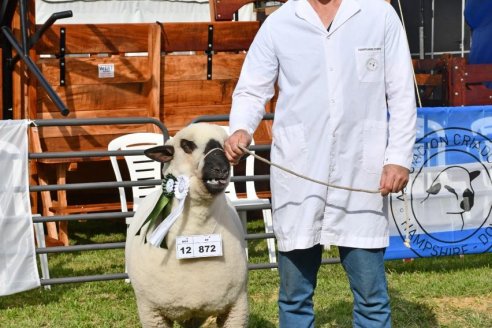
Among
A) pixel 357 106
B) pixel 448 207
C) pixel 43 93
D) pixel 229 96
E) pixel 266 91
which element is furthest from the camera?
pixel 229 96

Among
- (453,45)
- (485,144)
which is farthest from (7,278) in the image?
(453,45)

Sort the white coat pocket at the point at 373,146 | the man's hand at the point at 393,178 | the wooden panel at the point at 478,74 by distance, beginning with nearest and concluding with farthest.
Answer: the man's hand at the point at 393,178 < the white coat pocket at the point at 373,146 < the wooden panel at the point at 478,74

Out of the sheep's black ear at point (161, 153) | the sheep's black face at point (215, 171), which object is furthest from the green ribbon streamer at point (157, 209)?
the sheep's black face at point (215, 171)

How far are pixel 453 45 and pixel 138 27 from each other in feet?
22.6

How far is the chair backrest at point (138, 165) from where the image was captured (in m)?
7.08

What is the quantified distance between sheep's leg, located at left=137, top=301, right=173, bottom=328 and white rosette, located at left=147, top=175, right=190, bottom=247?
0.33m

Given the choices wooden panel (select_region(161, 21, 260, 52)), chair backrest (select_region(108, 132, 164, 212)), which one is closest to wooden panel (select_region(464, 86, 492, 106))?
wooden panel (select_region(161, 21, 260, 52))

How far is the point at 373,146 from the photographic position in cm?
369

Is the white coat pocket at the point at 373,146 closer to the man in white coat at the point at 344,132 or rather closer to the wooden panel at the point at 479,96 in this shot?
the man in white coat at the point at 344,132

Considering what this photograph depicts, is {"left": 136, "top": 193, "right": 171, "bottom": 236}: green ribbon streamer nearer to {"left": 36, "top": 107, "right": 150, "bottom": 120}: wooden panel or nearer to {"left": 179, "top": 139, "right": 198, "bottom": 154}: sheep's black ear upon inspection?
{"left": 179, "top": 139, "right": 198, "bottom": 154}: sheep's black ear

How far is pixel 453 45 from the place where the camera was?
13508 millimetres

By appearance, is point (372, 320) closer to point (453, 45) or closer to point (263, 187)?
point (263, 187)

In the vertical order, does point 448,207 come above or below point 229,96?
below

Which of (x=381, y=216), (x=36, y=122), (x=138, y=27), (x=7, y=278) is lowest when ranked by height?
(x=7, y=278)
